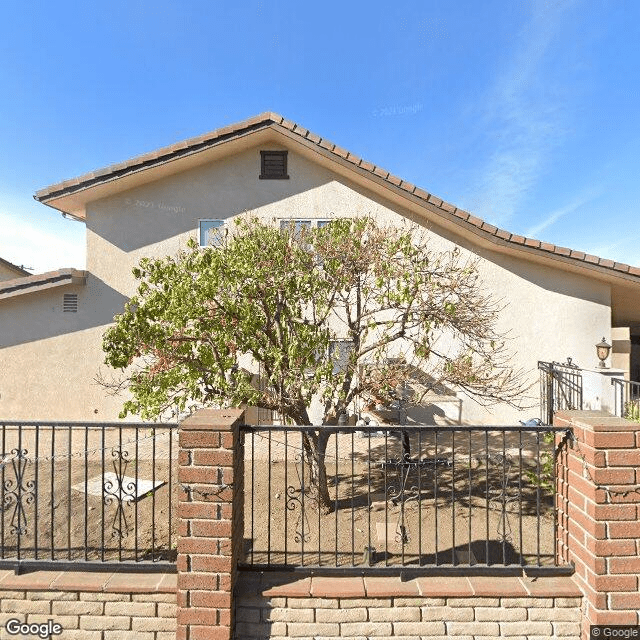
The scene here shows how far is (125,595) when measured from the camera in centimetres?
306

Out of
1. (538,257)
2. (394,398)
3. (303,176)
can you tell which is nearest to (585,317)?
(538,257)

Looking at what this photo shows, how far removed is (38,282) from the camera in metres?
9.17

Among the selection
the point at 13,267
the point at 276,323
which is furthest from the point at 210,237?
the point at 13,267

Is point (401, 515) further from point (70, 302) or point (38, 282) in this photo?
point (38, 282)

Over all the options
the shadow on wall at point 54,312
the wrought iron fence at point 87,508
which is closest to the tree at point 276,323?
the wrought iron fence at point 87,508

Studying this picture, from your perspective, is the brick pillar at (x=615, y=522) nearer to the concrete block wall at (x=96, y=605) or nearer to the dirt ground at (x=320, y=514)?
the dirt ground at (x=320, y=514)

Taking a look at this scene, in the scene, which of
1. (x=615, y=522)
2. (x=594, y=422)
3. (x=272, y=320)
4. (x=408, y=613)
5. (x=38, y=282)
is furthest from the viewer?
(x=38, y=282)

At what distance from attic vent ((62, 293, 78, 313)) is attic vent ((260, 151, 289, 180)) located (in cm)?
575

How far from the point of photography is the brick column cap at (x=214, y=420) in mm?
2860

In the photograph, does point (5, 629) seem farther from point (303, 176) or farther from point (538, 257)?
point (538, 257)

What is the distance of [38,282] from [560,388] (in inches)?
491

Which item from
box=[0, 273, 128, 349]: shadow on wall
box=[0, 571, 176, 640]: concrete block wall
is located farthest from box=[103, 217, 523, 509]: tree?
box=[0, 273, 128, 349]: shadow on wall

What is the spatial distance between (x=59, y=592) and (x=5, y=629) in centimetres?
57

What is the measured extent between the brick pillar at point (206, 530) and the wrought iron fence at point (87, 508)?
28 centimetres
